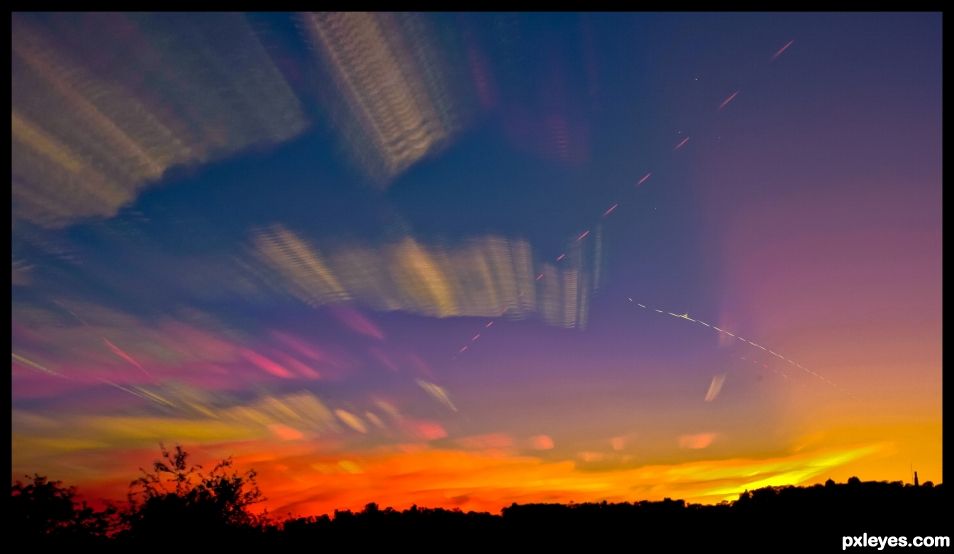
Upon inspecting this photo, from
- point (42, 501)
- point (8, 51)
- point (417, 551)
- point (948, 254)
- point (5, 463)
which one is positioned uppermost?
point (8, 51)

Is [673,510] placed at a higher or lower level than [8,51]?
lower

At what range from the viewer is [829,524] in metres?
18.9

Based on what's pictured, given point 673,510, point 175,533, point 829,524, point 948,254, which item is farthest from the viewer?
point 175,533

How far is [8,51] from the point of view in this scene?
7121 mm

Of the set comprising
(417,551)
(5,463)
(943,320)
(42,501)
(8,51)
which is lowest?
(417,551)

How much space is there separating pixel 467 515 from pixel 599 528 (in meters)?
5.73

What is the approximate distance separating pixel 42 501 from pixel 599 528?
22.9m
